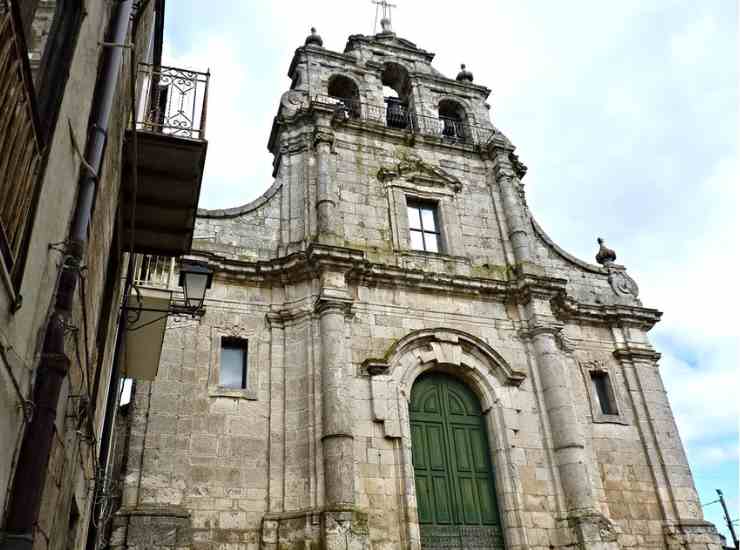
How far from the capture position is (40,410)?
3.41 meters

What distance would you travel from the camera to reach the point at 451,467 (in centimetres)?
1221

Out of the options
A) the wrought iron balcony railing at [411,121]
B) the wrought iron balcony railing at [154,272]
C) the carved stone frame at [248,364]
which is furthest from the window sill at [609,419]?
the wrought iron balcony railing at [154,272]

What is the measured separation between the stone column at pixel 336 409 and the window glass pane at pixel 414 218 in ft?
10.8

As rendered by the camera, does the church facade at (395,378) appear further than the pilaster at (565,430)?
No

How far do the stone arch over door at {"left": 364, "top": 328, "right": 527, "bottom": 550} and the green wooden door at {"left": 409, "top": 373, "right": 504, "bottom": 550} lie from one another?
0.18 m

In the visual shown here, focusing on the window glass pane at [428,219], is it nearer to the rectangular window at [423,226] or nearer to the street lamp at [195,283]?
the rectangular window at [423,226]

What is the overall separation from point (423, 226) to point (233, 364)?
17.7 ft

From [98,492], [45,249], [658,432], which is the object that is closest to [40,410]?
[45,249]

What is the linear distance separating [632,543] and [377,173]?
9.02 m

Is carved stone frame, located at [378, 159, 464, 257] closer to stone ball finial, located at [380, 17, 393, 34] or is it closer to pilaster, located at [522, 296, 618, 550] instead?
pilaster, located at [522, 296, 618, 550]

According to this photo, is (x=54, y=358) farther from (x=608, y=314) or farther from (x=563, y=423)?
(x=608, y=314)

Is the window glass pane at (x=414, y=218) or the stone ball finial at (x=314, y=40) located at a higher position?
the stone ball finial at (x=314, y=40)

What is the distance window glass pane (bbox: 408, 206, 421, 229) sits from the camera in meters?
15.1

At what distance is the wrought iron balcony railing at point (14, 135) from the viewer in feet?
9.27
